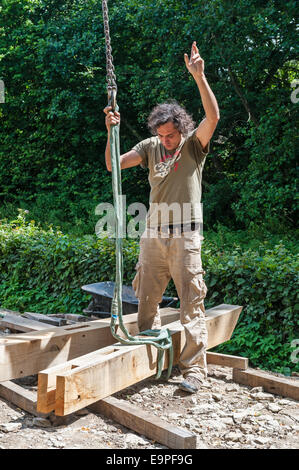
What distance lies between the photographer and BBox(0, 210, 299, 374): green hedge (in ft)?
14.7

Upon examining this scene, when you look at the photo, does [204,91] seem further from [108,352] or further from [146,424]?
[146,424]

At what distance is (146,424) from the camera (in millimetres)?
2746

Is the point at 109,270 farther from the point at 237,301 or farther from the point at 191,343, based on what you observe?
the point at 191,343

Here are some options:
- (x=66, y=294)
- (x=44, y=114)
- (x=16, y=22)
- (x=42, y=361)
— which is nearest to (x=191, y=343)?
(x=42, y=361)

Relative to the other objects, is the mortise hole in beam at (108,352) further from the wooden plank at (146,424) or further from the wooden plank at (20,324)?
the wooden plank at (20,324)

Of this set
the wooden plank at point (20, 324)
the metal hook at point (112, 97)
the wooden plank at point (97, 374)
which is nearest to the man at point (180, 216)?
the wooden plank at point (97, 374)

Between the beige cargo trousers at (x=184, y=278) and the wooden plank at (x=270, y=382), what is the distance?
426 millimetres

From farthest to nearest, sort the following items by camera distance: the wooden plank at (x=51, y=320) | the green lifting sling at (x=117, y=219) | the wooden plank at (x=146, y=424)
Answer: the wooden plank at (x=51, y=320) → the green lifting sling at (x=117, y=219) → the wooden plank at (x=146, y=424)

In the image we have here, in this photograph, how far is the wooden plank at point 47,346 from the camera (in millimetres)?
3090

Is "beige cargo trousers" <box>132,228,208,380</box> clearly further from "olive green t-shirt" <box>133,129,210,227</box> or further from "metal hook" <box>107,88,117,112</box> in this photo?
"metal hook" <box>107,88,117,112</box>

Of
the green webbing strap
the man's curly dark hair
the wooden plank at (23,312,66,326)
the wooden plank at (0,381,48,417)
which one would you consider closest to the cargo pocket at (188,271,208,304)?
the green webbing strap

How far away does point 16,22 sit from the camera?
13.4 metres
